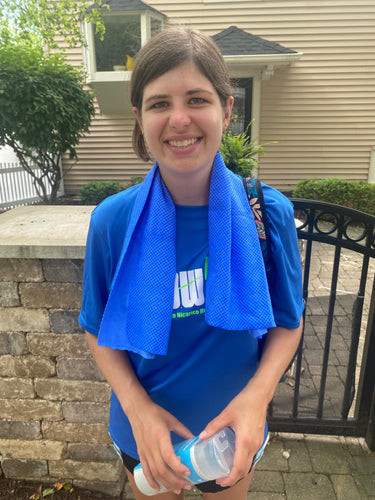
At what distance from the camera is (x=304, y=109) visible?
31.3 ft

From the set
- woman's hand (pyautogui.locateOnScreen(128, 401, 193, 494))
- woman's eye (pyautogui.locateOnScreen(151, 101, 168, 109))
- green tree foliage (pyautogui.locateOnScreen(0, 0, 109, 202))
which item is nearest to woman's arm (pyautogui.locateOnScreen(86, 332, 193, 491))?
woman's hand (pyautogui.locateOnScreen(128, 401, 193, 494))

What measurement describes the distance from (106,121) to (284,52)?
15.8 feet

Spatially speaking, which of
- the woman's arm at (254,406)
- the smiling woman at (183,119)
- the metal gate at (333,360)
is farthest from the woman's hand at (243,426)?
the metal gate at (333,360)

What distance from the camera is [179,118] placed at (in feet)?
3.37

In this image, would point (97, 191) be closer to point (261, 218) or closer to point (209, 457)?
point (261, 218)

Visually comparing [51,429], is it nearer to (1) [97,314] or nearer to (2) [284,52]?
(1) [97,314]

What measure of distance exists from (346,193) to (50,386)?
26.4ft

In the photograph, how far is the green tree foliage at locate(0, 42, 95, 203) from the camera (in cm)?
563

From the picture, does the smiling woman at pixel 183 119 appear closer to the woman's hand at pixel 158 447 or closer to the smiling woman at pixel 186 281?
the smiling woman at pixel 186 281

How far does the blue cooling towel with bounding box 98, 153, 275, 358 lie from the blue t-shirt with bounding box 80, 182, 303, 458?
0.06m

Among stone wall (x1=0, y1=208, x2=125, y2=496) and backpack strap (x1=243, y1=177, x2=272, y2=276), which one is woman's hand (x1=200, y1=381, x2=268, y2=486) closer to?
backpack strap (x1=243, y1=177, x2=272, y2=276)

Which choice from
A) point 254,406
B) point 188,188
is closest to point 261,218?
point 188,188

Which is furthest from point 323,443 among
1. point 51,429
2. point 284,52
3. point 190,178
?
point 284,52

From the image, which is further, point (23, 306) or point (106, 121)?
point (106, 121)
